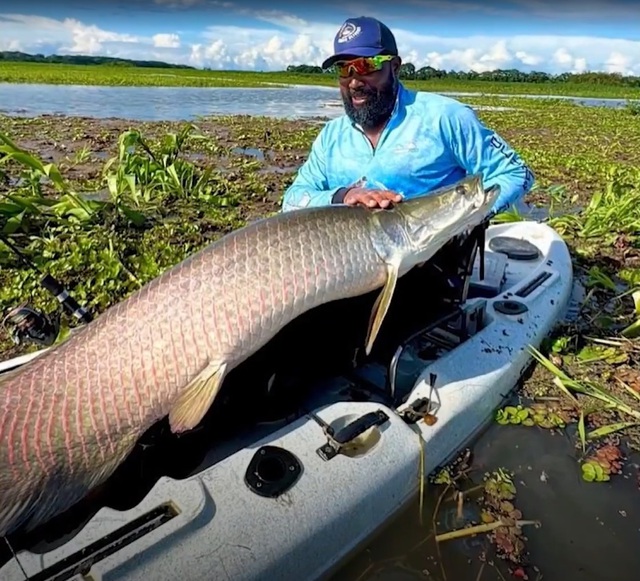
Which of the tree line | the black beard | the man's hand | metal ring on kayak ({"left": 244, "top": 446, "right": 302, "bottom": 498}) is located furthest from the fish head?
the tree line

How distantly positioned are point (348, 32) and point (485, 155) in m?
1.03

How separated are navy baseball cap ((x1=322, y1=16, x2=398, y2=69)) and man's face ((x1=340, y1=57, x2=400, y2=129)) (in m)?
0.10

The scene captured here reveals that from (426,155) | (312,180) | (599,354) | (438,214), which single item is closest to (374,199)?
(438,214)

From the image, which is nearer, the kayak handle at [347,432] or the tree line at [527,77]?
the kayak handle at [347,432]

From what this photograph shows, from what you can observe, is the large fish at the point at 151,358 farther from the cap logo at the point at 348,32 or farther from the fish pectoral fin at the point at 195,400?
the cap logo at the point at 348,32

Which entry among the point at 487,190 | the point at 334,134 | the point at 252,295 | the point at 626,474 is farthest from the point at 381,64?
the point at 626,474

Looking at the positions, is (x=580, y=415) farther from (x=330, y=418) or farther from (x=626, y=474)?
(x=330, y=418)

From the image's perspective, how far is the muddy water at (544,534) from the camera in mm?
2617

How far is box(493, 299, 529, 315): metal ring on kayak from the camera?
399 cm

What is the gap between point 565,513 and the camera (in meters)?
2.93

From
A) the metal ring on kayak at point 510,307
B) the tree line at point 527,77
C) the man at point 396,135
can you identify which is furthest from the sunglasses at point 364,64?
the tree line at point 527,77

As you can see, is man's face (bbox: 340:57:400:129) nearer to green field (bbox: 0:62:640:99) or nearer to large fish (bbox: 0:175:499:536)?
large fish (bbox: 0:175:499:536)

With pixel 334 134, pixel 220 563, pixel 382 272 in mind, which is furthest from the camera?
pixel 334 134

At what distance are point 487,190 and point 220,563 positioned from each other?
6.54 feet
